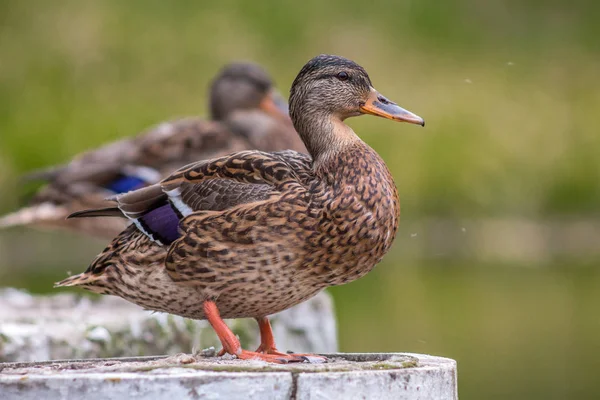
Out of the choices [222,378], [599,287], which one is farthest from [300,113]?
[599,287]

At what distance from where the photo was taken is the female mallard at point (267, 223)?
3398mm

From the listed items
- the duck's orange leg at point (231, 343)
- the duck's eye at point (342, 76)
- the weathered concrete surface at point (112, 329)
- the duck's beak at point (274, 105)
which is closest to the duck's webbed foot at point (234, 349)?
the duck's orange leg at point (231, 343)

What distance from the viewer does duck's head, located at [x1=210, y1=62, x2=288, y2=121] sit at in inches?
304

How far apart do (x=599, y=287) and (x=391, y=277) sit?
7.52ft

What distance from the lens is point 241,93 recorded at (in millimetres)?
7766

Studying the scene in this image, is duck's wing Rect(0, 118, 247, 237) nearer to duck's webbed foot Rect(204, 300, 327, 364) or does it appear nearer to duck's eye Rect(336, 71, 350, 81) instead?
duck's eye Rect(336, 71, 350, 81)

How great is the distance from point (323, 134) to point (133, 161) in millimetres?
3166

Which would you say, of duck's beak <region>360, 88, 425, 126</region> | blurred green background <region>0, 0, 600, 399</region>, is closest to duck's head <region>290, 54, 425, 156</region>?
duck's beak <region>360, 88, 425, 126</region>

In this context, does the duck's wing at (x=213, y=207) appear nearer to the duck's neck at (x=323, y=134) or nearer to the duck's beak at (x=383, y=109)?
the duck's neck at (x=323, y=134)

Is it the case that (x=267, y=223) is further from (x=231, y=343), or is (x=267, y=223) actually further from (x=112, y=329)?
(x=112, y=329)

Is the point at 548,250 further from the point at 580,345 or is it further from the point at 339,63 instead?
the point at 339,63

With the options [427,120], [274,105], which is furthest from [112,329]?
[427,120]

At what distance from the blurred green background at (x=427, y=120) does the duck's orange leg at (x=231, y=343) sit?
4343 millimetres

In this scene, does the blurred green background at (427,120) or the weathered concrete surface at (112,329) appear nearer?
the weathered concrete surface at (112,329)
